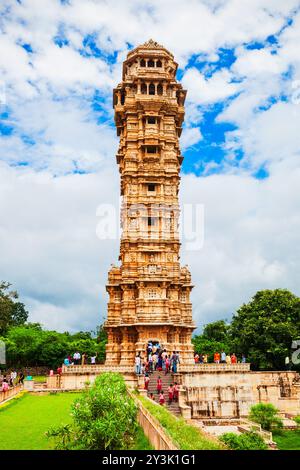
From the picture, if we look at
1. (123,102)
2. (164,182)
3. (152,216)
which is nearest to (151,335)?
(152,216)

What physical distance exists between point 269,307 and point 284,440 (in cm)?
2298

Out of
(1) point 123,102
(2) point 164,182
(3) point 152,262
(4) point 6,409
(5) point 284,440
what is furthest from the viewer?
(1) point 123,102

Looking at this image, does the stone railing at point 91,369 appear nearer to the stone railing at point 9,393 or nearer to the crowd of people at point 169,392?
the stone railing at point 9,393

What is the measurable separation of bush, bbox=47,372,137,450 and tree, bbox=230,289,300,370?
102 feet

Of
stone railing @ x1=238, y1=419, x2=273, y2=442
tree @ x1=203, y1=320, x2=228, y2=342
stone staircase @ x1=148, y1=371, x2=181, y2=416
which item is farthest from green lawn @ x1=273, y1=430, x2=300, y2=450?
tree @ x1=203, y1=320, x2=228, y2=342

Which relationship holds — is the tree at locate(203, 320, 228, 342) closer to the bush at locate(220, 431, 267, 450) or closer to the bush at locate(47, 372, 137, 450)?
the bush at locate(220, 431, 267, 450)

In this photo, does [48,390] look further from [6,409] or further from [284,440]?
[284,440]

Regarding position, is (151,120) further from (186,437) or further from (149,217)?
(186,437)

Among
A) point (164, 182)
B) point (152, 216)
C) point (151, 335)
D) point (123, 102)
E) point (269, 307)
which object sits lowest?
point (151, 335)

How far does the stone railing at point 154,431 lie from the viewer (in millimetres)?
11317

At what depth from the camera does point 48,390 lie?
30.1 metres

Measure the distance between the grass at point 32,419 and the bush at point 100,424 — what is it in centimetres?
93

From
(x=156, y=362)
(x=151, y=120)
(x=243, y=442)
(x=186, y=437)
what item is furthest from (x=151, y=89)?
(x=186, y=437)

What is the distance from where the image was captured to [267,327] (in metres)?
43.8
